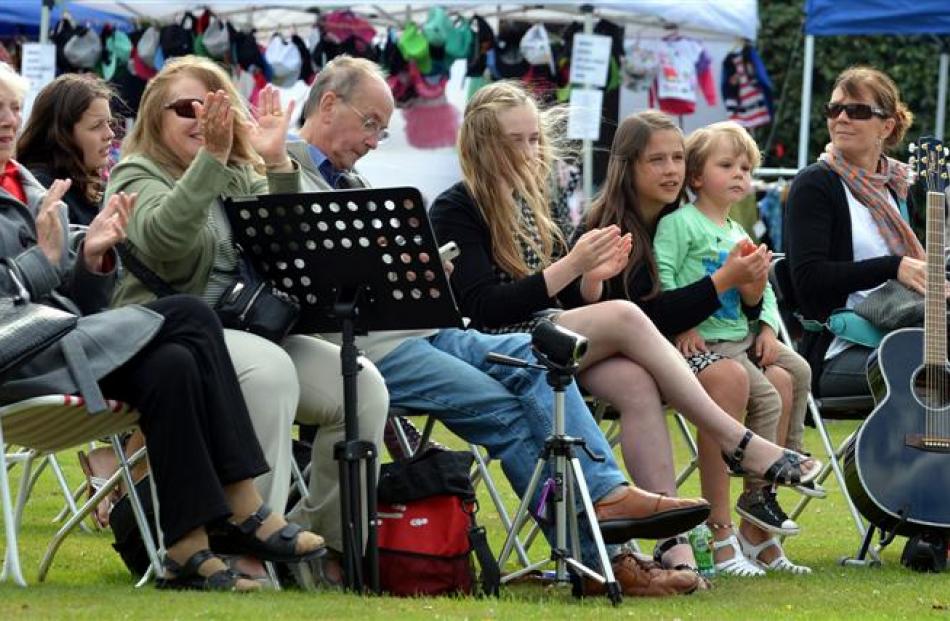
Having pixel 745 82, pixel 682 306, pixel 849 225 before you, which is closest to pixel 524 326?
pixel 682 306

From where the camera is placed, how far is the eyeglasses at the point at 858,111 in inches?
277

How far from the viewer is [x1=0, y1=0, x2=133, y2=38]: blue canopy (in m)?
13.9

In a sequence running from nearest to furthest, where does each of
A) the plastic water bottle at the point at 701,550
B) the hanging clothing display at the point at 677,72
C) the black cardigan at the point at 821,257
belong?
the plastic water bottle at the point at 701,550, the black cardigan at the point at 821,257, the hanging clothing display at the point at 677,72

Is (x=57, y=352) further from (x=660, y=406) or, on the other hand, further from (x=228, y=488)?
(x=660, y=406)

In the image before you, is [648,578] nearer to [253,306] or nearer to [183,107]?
[253,306]

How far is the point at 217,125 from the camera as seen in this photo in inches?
199

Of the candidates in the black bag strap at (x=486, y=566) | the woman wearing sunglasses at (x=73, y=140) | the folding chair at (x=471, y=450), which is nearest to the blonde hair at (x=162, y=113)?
the folding chair at (x=471, y=450)

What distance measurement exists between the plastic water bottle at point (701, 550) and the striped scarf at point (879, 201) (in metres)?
1.61

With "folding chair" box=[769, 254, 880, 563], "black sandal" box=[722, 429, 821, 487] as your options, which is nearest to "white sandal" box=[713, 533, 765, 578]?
"folding chair" box=[769, 254, 880, 563]

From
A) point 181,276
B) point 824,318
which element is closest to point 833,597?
point 824,318

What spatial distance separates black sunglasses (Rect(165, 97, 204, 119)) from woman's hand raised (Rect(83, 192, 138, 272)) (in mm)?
449

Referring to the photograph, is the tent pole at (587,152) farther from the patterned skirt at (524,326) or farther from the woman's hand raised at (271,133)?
the woman's hand raised at (271,133)

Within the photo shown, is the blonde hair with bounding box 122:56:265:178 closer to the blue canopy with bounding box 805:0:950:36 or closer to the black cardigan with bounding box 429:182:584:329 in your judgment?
the black cardigan with bounding box 429:182:584:329

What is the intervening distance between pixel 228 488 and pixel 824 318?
2759mm
